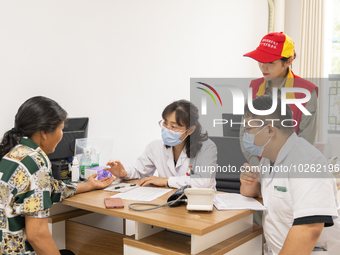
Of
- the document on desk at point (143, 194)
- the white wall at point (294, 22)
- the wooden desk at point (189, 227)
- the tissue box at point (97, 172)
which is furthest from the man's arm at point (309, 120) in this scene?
the white wall at point (294, 22)

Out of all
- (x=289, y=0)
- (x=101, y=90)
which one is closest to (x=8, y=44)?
(x=101, y=90)

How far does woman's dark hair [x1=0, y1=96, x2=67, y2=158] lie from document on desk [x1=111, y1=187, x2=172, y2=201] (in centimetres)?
56

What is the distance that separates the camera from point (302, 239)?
4.58 ft

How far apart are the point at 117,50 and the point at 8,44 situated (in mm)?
957

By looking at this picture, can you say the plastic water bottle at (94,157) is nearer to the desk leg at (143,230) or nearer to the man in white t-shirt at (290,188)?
the desk leg at (143,230)

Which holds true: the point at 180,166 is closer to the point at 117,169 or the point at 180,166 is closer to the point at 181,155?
the point at 181,155

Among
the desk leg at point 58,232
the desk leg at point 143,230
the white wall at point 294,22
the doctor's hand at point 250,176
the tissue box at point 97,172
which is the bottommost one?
the desk leg at point 58,232

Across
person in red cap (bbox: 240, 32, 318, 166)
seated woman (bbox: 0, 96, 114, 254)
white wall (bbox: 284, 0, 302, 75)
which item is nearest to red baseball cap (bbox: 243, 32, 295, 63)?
person in red cap (bbox: 240, 32, 318, 166)

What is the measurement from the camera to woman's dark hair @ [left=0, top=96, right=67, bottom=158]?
5.25ft

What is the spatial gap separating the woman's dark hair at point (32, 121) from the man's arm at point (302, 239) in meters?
1.14

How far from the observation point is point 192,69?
384 centimetres

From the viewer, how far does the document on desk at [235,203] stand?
171cm

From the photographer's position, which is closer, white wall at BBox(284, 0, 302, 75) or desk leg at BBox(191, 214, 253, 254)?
desk leg at BBox(191, 214, 253, 254)

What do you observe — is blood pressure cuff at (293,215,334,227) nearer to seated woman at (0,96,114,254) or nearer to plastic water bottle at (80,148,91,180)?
seated woman at (0,96,114,254)
